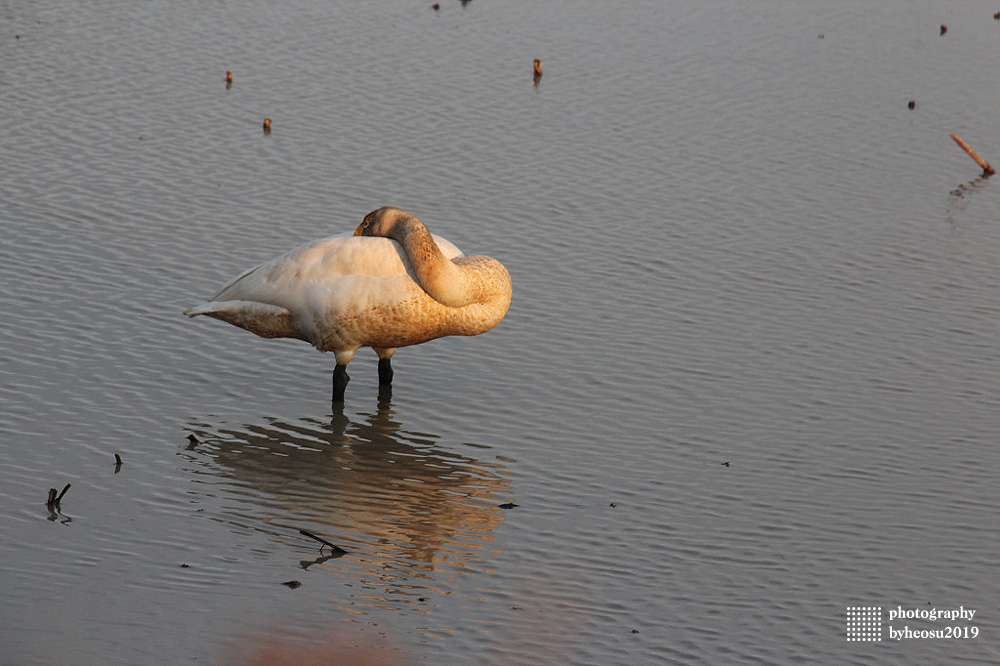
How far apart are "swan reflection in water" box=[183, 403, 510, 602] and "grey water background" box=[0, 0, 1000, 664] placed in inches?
1.5

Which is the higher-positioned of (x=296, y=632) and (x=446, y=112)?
(x=446, y=112)

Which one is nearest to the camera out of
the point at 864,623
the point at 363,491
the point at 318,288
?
the point at 864,623

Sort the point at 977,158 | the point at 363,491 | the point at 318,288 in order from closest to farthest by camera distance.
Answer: the point at 363,491, the point at 318,288, the point at 977,158

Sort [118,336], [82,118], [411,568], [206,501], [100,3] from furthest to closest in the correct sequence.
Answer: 1. [100,3]
2. [82,118]
3. [118,336]
4. [206,501]
5. [411,568]

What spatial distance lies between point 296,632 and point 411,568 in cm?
117

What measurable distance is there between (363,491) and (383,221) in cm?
251

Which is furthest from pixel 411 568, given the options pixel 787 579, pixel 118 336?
pixel 118 336

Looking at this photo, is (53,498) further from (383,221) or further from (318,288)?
(383,221)

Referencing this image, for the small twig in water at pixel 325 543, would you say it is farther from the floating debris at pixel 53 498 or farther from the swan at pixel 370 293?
the swan at pixel 370 293

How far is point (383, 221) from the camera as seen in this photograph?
11664 mm

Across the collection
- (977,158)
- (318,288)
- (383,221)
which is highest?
(977,158)

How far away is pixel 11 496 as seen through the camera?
9.27 meters

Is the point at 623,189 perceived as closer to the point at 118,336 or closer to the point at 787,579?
the point at 118,336

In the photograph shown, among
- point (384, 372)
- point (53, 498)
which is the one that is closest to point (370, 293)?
point (384, 372)
